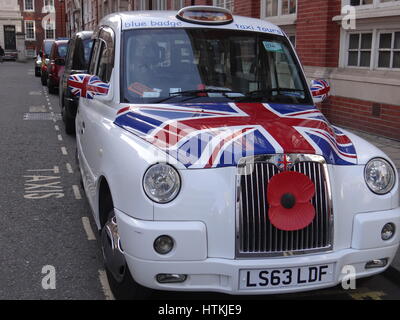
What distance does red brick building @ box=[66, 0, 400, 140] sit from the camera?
9.16 m

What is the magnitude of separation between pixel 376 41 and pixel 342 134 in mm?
6450

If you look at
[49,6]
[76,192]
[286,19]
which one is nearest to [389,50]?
[286,19]

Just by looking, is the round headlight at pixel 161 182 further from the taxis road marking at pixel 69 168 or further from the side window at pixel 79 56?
the side window at pixel 79 56

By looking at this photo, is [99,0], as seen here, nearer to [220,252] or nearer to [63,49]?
[63,49]

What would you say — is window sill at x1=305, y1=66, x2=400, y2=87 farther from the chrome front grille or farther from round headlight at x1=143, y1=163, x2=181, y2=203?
round headlight at x1=143, y1=163, x2=181, y2=203

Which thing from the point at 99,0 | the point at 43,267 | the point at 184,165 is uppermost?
the point at 99,0

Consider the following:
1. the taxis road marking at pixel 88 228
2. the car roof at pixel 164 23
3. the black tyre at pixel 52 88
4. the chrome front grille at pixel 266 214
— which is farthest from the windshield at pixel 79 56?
the black tyre at pixel 52 88

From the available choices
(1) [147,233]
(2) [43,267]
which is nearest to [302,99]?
(1) [147,233]

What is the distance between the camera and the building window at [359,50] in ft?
32.7

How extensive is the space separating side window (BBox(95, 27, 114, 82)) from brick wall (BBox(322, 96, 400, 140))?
229 inches

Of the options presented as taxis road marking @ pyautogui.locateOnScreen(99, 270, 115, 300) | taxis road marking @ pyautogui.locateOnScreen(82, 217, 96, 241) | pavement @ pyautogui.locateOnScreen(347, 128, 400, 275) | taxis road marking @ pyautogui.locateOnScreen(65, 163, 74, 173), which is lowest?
taxis road marking @ pyautogui.locateOnScreen(65, 163, 74, 173)

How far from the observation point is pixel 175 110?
3.89 metres

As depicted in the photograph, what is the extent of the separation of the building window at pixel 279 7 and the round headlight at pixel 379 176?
31.4 feet

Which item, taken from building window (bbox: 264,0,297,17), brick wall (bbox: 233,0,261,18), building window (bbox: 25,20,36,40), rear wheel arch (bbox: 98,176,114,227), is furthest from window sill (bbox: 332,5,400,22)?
building window (bbox: 25,20,36,40)
